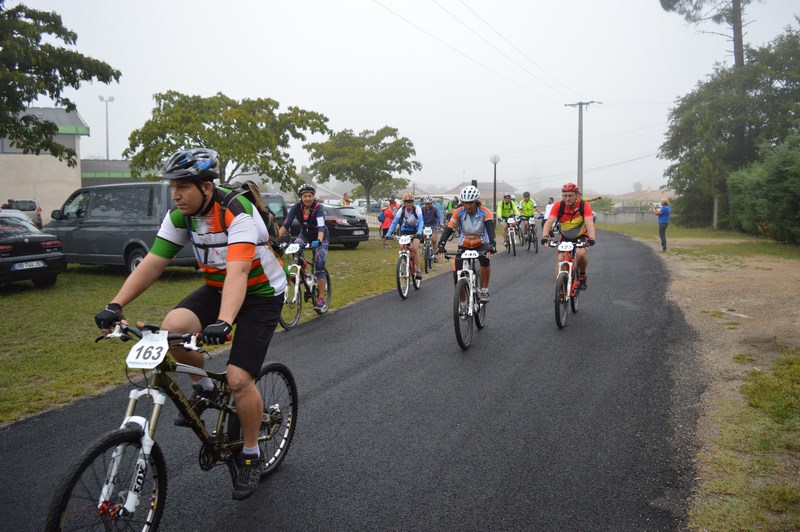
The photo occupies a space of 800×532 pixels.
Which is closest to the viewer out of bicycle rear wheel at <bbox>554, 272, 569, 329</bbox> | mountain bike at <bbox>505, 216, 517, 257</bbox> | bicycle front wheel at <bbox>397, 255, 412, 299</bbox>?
bicycle rear wheel at <bbox>554, 272, 569, 329</bbox>

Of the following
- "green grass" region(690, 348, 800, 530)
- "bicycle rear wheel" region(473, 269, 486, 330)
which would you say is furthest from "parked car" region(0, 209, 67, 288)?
"green grass" region(690, 348, 800, 530)

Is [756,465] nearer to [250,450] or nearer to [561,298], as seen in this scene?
[250,450]

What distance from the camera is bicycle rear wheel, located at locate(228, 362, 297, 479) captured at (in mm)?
4082

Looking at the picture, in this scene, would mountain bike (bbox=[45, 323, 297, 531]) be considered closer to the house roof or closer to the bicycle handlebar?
the bicycle handlebar

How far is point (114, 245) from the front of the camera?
13.4 meters

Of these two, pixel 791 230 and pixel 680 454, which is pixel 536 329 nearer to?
pixel 680 454

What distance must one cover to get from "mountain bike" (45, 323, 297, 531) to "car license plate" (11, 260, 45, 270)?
1001 cm

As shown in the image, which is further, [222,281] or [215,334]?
[222,281]

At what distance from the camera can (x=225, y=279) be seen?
343 centimetres

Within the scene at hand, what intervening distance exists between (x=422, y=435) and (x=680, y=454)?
74.4 inches

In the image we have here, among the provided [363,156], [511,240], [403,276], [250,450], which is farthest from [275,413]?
[363,156]

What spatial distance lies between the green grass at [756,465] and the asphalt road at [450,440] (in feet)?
0.59

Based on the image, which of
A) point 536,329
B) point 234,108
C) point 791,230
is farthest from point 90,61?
point 791,230

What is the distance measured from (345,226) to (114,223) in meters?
10.4
